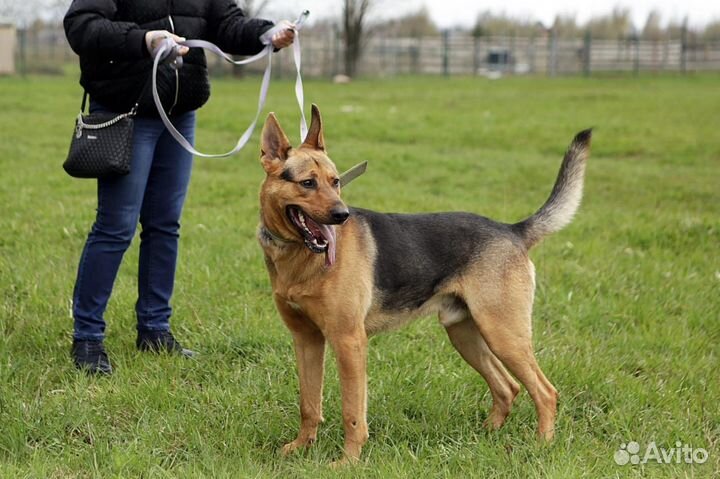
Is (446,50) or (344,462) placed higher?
(446,50)

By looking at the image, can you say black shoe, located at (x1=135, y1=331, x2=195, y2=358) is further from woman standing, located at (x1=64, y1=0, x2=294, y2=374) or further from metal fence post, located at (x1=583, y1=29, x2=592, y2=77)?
metal fence post, located at (x1=583, y1=29, x2=592, y2=77)

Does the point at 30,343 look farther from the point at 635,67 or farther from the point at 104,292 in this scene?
the point at 635,67

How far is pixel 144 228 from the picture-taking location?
5387 mm

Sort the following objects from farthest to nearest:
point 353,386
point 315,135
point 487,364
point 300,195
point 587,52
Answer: point 587,52 < point 487,364 < point 315,135 < point 353,386 < point 300,195

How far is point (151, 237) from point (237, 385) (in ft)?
4.04

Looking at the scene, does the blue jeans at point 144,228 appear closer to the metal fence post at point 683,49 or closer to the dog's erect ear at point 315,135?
the dog's erect ear at point 315,135

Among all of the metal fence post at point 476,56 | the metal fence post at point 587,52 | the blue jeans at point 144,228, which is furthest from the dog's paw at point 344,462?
the metal fence post at point 476,56

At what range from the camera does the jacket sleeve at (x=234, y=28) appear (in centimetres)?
498

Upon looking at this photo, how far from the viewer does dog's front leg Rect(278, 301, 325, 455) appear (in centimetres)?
421

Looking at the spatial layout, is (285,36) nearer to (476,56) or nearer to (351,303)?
(351,303)

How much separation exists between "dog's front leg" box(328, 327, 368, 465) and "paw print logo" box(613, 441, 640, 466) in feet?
3.94

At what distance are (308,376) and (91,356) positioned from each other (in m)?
1.51

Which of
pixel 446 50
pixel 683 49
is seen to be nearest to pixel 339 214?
pixel 446 50

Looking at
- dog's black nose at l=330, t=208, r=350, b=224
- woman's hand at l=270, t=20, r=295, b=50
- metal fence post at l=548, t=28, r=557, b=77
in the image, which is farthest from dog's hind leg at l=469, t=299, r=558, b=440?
metal fence post at l=548, t=28, r=557, b=77
